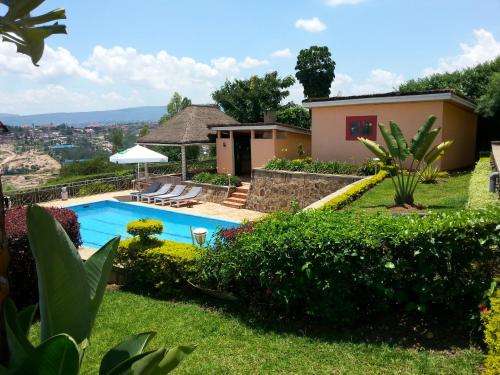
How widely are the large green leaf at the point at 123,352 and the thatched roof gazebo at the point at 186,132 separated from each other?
2152 cm

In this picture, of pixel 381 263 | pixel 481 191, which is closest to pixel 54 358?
pixel 381 263

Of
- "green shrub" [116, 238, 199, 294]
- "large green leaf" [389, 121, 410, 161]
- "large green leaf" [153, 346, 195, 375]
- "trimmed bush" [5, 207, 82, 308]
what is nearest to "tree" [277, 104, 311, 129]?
"large green leaf" [389, 121, 410, 161]

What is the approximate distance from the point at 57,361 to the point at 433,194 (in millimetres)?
13484

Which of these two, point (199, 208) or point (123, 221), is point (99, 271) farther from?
point (199, 208)

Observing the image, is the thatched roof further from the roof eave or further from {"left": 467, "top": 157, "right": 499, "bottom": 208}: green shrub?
{"left": 467, "top": 157, "right": 499, "bottom": 208}: green shrub

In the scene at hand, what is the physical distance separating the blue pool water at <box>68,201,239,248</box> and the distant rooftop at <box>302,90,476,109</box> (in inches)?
293

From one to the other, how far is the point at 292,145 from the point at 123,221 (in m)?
9.49

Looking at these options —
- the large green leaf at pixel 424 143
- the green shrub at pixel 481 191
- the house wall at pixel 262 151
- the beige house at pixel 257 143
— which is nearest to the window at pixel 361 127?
the beige house at pixel 257 143

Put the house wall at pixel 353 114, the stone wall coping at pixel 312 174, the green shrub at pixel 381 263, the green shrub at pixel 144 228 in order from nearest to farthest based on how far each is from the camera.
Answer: the green shrub at pixel 381 263
the green shrub at pixel 144 228
the stone wall coping at pixel 312 174
the house wall at pixel 353 114

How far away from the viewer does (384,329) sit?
5.60 m

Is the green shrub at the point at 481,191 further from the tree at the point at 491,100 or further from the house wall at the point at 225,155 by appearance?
the house wall at the point at 225,155

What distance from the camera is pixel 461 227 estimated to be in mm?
5270

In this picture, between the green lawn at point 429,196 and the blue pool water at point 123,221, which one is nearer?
the green lawn at point 429,196

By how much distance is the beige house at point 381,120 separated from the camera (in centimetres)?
1767
